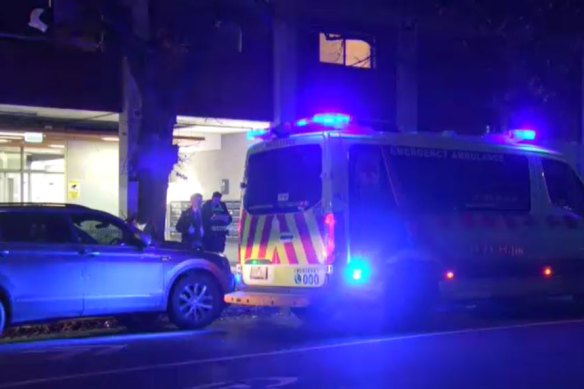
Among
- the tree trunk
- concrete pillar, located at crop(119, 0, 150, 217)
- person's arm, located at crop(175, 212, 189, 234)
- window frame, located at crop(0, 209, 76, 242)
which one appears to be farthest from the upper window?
concrete pillar, located at crop(119, 0, 150, 217)

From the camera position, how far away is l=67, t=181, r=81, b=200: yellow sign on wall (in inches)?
691

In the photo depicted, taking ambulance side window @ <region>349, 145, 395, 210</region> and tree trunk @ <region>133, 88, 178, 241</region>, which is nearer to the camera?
ambulance side window @ <region>349, 145, 395, 210</region>

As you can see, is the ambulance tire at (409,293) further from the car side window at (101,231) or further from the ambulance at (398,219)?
the car side window at (101,231)

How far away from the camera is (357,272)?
936 cm

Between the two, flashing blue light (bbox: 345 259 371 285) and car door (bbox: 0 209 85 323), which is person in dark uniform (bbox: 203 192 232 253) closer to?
car door (bbox: 0 209 85 323)

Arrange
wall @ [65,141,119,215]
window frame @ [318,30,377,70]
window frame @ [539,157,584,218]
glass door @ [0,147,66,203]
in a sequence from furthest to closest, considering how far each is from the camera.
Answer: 1. window frame @ [318,30,377,70]
2. wall @ [65,141,119,215]
3. glass door @ [0,147,66,203]
4. window frame @ [539,157,584,218]

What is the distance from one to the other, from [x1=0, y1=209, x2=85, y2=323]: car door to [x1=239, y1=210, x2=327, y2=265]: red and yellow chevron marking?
7.17 feet

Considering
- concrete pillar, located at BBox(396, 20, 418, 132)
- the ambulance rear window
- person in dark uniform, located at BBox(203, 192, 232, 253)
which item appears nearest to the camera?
the ambulance rear window

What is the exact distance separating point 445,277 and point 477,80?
419 inches

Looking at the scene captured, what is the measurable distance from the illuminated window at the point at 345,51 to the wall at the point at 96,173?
17.4 ft

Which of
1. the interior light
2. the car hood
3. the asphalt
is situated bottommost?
the asphalt

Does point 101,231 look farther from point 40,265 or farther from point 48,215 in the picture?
point 40,265

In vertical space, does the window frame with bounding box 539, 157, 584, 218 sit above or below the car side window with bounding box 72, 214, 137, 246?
above

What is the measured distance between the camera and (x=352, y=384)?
6.86m
